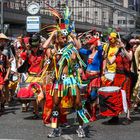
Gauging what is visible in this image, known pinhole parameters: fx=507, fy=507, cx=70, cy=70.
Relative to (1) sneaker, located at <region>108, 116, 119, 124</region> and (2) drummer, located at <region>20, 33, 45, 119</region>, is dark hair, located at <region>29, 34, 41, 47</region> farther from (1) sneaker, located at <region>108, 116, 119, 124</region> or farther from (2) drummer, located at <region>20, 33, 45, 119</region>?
(1) sneaker, located at <region>108, 116, 119, 124</region>

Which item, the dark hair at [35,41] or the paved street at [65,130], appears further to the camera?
the dark hair at [35,41]

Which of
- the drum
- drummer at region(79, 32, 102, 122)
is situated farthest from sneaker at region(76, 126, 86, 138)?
drummer at region(79, 32, 102, 122)

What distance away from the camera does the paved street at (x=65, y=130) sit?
848 centimetres

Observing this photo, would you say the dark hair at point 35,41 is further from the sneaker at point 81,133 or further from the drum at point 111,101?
the sneaker at point 81,133

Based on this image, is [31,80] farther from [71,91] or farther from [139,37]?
[139,37]

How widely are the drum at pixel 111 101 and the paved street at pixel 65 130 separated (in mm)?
277

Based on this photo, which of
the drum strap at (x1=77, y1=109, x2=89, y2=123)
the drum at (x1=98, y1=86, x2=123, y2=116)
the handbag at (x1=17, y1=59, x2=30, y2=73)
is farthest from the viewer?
the handbag at (x1=17, y1=59, x2=30, y2=73)

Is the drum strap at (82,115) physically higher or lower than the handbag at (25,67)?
lower

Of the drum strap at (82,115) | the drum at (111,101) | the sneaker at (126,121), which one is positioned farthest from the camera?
the sneaker at (126,121)

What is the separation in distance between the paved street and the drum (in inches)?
10.9

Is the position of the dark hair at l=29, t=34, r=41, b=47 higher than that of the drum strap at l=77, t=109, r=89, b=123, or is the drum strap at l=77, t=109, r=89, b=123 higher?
the dark hair at l=29, t=34, r=41, b=47

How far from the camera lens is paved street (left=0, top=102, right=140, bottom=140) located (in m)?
8.48

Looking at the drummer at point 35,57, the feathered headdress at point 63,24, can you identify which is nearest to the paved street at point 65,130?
the drummer at point 35,57

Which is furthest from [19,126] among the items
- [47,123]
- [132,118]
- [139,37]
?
[139,37]
